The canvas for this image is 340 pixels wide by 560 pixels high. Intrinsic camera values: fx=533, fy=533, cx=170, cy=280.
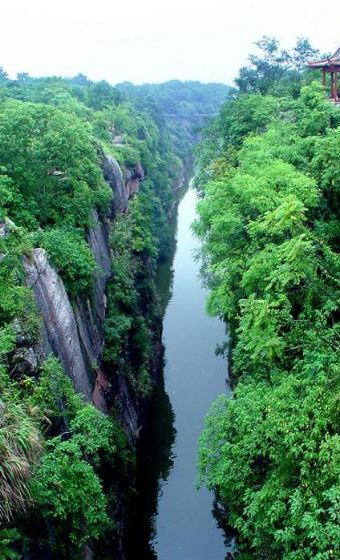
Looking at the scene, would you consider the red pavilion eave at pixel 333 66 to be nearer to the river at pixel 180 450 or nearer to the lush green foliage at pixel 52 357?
the river at pixel 180 450

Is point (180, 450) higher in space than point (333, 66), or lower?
lower

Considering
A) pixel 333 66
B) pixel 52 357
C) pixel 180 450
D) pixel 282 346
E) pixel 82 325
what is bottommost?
pixel 282 346

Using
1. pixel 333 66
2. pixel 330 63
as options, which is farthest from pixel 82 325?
pixel 333 66

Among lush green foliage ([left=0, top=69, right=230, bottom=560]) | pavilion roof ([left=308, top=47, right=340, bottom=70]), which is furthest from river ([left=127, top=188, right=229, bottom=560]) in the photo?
pavilion roof ([left=308, top=47, right=340, bottom=70])

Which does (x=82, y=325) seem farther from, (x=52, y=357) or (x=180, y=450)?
(x=180, y=450)

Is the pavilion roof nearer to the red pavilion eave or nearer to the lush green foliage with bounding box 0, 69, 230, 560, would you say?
the red pavilion eave

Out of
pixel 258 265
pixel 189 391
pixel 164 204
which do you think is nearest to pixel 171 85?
pixel 164 204

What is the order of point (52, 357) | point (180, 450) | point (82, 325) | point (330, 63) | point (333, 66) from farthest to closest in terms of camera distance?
point (333, 66) < point (330, 63) < point (180, 450) < point (82, 325) < point (52, 357)
